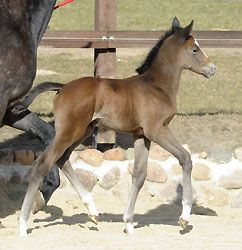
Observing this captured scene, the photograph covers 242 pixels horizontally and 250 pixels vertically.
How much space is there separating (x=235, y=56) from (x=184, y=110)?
16.6ft

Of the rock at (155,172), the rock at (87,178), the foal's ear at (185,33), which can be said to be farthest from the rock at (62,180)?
the foal's ear at (185,33)

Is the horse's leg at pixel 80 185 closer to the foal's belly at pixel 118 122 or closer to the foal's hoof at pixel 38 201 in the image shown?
the foal's belly at pixel 118 122

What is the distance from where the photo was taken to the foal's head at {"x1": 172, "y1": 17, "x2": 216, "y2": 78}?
6125mm

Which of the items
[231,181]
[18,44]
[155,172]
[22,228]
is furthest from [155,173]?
[18,44]

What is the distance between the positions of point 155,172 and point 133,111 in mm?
1889

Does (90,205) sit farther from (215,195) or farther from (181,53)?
(215,195)

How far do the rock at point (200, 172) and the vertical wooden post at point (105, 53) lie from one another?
963 mm

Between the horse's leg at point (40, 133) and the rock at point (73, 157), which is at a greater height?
the horse's leg at point (40, 133)

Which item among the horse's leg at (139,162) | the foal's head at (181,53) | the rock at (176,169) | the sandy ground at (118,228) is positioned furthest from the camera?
the rock at (176,169)

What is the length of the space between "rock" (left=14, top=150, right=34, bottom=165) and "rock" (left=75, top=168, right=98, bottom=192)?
1.69 feet

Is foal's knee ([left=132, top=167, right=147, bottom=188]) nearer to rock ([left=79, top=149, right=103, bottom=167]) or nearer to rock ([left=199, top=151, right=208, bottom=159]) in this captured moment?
rock ([left=79, top=149, right=103, bottom=167])

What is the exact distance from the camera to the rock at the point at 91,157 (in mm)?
7594

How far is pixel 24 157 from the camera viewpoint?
737 centimetres

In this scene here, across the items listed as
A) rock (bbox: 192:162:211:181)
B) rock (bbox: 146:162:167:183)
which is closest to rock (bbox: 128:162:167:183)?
rock (bbox: 146:162:167:183)
